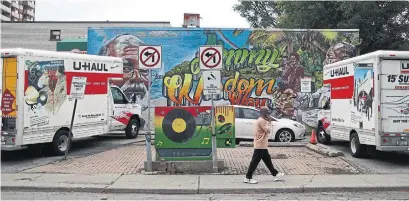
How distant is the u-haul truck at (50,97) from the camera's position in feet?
37.9

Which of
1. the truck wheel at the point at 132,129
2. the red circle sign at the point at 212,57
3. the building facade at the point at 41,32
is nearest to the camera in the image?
the red circle sign at the point at 212,57

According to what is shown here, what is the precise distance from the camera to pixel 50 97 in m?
12.5

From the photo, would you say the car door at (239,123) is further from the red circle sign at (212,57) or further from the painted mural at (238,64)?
the red circle sign at (212,57)

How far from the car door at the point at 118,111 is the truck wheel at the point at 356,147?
8161 mm

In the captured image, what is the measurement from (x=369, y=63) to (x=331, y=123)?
3.66 metres

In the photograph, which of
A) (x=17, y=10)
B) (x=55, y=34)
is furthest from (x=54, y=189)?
(x=17, y=10)

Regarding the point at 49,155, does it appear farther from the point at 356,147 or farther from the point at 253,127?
the point at 356,147

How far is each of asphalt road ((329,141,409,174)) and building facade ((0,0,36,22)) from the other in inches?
3607

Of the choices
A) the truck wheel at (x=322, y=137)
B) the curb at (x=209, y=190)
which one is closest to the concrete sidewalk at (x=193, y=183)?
the curb at (x=209, y=190)

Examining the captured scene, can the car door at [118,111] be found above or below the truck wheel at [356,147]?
above

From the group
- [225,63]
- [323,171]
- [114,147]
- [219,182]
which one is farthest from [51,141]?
[225,63]

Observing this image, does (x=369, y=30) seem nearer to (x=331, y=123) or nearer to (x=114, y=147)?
(x=331, y=123)

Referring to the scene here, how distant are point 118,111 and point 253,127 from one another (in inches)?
197

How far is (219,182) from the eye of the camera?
9344 mm
